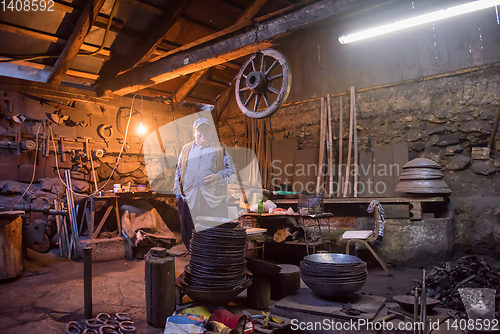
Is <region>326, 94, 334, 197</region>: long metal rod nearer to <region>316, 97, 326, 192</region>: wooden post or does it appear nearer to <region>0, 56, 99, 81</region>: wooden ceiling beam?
<region>316, 97, 326, 192</region>: wooden post

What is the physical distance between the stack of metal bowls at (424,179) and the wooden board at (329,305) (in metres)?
2.56

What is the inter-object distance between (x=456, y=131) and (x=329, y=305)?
4.38 meters

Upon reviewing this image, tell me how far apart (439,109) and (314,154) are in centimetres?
256

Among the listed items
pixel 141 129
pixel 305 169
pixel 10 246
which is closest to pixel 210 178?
pixel 10 246

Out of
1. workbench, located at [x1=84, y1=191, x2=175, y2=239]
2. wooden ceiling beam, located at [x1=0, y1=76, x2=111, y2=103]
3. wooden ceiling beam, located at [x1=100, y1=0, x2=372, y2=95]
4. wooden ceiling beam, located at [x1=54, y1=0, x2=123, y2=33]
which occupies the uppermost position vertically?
wooden ceiling beam, located at [x1=54, y1=0, x2=123, y2=33]

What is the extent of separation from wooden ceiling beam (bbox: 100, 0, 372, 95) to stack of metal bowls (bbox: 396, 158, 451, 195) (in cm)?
289

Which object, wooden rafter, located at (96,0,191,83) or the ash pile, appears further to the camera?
wooden rafter, located at (96,0,191,83)

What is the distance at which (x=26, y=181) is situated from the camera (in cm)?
620

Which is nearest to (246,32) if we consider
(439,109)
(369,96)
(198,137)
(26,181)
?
(198,137)

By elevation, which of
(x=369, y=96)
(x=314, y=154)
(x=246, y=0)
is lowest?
(x=314, y=154)

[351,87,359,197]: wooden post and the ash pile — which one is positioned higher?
[351,87,359,197]: wooden post

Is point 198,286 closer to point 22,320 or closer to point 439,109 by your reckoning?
point 22,320

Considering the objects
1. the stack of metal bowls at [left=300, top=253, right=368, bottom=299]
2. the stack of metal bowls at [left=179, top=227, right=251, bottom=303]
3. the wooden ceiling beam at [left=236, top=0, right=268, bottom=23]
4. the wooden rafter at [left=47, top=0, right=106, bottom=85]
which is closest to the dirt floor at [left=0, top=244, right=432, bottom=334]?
the stack of metal bowls at [left=179, top=227, right=251, bottom=303]

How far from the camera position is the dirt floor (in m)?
3.13
